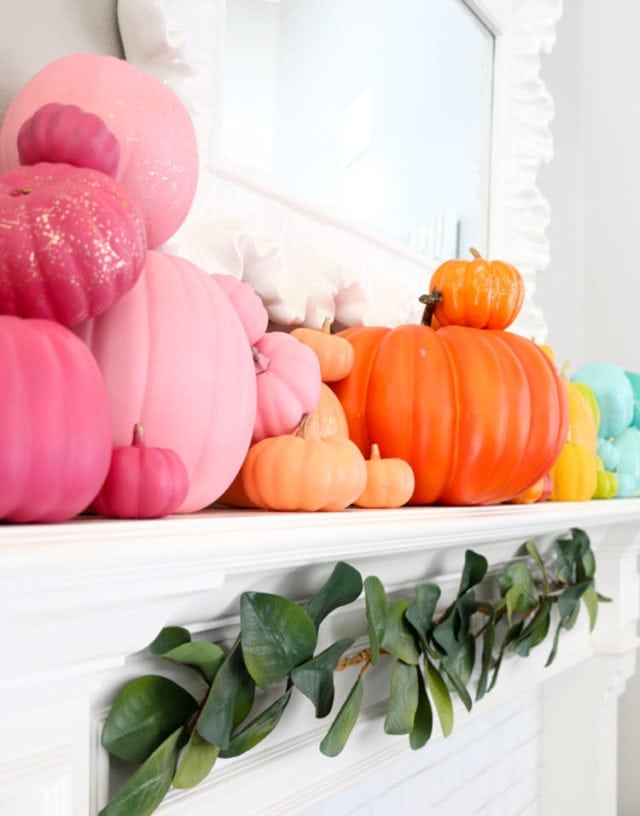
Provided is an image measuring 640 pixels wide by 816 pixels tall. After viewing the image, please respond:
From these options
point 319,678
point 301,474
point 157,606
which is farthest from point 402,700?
point 157,606

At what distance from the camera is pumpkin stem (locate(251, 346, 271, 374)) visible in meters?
0.75

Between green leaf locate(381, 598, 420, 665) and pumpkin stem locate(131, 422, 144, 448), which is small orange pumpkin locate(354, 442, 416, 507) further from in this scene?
pumpkin stem locate(131, 422, 144, 448)

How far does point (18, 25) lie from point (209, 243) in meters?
0.26

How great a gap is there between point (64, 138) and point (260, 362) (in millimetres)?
274

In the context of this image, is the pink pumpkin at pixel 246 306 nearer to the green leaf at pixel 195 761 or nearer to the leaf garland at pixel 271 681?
the leaf garland at pixel 271 681

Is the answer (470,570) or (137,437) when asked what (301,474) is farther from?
(470,570)

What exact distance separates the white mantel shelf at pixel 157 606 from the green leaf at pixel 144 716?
14 mm

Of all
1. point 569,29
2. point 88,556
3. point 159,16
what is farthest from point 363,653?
point 569,29

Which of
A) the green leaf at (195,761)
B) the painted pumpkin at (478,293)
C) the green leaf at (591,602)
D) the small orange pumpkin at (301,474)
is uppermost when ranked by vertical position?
the painted pumpkin at (478,293)

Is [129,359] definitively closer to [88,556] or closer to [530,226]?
[88,556]

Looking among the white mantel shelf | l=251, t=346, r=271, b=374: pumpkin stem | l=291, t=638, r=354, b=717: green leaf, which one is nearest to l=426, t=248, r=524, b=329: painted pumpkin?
the white mantel shelf

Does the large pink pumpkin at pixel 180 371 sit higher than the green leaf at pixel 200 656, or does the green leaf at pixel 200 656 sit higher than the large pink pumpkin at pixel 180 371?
the large pink pumpkin at pixel 180 371

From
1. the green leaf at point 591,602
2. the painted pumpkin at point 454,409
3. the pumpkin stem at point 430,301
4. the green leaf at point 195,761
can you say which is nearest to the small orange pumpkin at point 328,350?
the painted pumpkin at point 454,409

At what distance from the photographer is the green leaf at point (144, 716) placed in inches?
22.7
